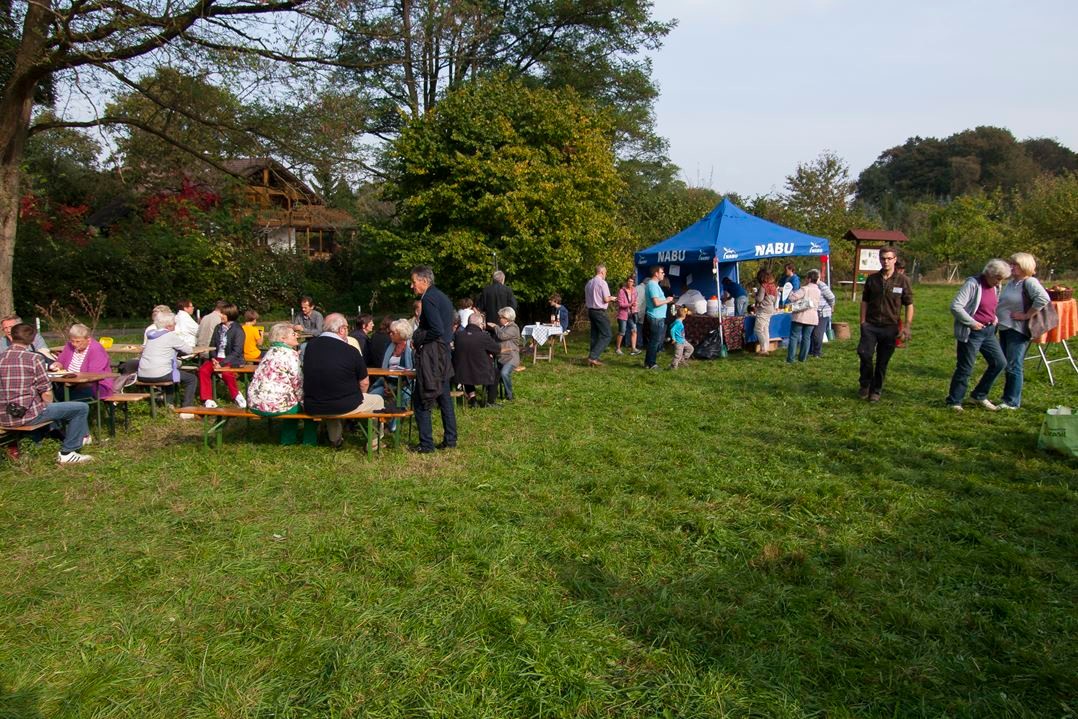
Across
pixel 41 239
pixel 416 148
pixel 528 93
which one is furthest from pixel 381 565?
pixel 41 239

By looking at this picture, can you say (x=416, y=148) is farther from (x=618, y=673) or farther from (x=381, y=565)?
(x=618, y=673)

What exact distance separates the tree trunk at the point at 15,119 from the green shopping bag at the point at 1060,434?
12.3 m

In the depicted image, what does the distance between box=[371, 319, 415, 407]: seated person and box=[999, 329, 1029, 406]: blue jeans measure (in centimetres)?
603

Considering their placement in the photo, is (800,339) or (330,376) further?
(800,339)

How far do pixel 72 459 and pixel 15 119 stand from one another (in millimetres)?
7204

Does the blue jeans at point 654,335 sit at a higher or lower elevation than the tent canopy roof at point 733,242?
lower

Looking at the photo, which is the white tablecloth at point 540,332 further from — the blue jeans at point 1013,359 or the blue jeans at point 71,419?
the blue jeans at point 71,419

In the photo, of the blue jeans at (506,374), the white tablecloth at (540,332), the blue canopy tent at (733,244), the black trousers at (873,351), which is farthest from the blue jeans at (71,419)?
the blue canopy tent at (733,244)

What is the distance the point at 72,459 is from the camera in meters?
5.91

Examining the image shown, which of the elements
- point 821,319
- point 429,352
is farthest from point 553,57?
point 429,352

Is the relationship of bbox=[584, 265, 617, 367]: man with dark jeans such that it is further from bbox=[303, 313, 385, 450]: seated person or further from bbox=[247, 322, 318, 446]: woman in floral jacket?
bbox=[247, 322, 318, 446]: woman in floral jacket

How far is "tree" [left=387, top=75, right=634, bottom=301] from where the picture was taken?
45.6ft

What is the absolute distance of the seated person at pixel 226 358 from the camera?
8219 millimetres

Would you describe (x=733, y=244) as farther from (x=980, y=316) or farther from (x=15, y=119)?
(x=15, y=119)
